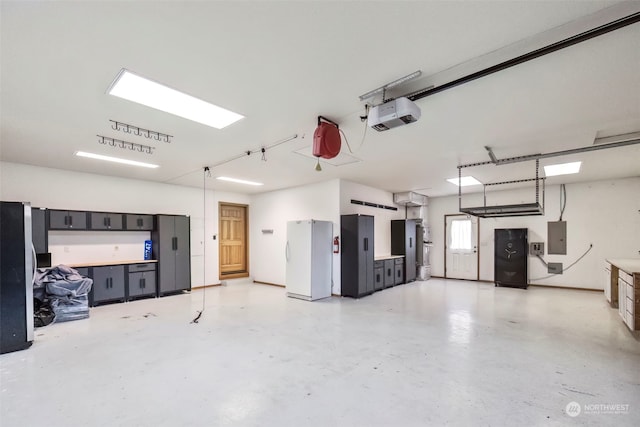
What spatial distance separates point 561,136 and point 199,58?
4.44 metres

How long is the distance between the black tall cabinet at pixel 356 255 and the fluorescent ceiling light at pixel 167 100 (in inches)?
151

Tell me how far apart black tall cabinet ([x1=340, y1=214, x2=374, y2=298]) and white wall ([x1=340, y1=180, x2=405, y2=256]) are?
467 mm

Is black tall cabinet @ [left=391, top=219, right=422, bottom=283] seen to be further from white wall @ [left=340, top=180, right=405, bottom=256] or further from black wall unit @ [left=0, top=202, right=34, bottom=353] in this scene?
black wall unit @ [left=0, top=202, right=34, bottom=353]

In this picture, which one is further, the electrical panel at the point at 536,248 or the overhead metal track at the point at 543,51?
the electrical panel at the point at 536,248

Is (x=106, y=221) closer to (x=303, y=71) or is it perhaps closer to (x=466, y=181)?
(x=303, y=71)

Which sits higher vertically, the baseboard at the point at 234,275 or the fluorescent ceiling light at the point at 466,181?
the fluorescent ceiling light at the point at 466,181

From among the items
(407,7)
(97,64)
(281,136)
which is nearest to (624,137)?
(407,7)

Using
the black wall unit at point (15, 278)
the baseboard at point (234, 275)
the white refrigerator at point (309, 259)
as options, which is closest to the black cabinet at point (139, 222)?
the baseboard at point (234, 275)

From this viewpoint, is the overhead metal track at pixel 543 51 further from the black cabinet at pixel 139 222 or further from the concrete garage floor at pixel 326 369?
the black cabinet at pixel 139 222

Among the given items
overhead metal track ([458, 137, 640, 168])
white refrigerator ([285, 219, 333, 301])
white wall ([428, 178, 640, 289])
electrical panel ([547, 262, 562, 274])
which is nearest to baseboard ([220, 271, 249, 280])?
white refrigerator ([285, 219, 333, 301])

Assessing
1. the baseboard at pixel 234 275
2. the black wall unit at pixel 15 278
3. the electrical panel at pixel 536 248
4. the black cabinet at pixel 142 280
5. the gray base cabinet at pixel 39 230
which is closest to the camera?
the black wall unit at pixel 15 278

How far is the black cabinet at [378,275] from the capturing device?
7.07m

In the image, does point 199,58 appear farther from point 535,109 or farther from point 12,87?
point 535,109

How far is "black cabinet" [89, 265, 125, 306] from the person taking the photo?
5717mm
